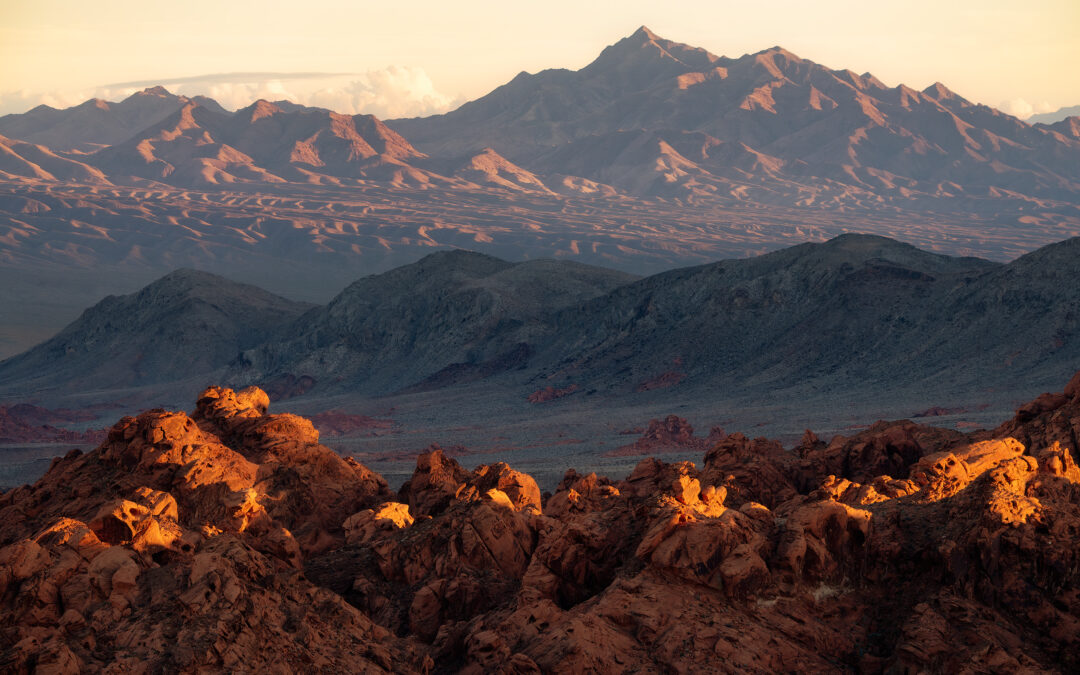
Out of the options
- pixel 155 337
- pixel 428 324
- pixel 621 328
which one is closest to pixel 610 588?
pixel 621 328

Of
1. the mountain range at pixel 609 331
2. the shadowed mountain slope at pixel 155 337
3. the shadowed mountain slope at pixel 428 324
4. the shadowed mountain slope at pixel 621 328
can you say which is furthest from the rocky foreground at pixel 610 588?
the shadowed mountain slope at pixel 155 337

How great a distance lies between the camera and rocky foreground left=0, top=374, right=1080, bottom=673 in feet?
45.3

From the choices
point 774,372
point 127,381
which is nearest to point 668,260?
point 127,381

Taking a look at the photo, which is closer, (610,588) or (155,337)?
(610,588)

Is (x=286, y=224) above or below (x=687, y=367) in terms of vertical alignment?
above

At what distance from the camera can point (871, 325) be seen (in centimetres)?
6744

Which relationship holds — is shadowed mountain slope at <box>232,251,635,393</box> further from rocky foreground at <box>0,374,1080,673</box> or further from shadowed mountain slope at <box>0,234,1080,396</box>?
rocky foreground at <box>0,374,1080,673</box>

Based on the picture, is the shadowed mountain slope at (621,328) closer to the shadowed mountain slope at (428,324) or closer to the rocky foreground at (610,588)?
the shadowed mountain slope at (428,324)

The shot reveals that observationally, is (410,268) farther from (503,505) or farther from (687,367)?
(503,505)

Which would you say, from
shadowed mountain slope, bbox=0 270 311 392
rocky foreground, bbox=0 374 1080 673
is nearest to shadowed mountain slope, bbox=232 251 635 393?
shadowed mountain slope, bbox=0 270 311 392

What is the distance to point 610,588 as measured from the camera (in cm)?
1518

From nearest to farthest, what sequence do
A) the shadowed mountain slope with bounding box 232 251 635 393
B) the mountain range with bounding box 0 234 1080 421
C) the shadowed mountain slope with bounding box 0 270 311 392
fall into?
the mountain range with bounding box 0 234 1080 421, the shadowed mountain slope with bounding box 232 251 635 393, the shadowed mountain slope with bounding box 0 270 311 392

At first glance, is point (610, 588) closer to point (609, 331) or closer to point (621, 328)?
point (621, 328)

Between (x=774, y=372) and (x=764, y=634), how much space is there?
52.6 metres
